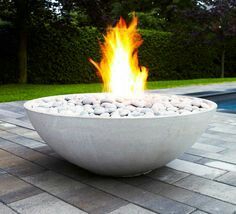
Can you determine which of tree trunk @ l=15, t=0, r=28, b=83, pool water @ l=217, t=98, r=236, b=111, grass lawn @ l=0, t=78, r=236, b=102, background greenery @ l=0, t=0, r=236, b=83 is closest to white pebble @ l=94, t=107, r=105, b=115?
grass lawn @ l=0, t=78, r=236, b=102

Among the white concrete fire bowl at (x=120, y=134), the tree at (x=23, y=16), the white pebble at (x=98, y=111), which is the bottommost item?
the white concrete fire bowl at (x=120, y=134)

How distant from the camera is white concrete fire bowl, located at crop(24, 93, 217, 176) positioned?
89.4 inches

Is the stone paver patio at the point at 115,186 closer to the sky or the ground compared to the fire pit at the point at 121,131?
closer to the ground

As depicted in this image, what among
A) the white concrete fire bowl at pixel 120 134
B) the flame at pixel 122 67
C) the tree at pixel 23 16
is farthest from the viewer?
the tree at pixel 23 16

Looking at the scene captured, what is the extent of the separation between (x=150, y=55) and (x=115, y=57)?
37.5 ft

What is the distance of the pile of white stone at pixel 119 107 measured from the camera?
2543mm

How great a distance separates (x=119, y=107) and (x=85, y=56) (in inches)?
408

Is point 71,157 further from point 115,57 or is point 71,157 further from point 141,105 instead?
point 115,57

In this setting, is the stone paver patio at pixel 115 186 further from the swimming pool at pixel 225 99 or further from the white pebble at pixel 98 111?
the swimming pool at pixel 225 99

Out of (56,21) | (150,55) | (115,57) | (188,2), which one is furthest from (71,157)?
(188,2)

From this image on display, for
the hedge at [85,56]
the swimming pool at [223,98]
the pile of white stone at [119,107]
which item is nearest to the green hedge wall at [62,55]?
the hedge at [85,56]

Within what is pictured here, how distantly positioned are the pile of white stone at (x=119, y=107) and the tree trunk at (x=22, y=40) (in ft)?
27.7

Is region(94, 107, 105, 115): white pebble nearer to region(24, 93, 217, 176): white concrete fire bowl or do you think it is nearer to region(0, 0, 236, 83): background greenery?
region(24, 93, 217, 176): white concrete fire bowl

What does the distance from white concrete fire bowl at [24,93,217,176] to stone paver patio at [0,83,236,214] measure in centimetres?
16
